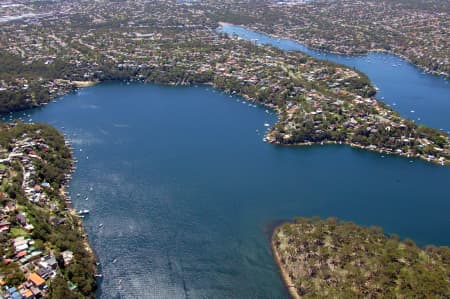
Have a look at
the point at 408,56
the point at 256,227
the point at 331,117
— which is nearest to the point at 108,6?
the point at 408,56

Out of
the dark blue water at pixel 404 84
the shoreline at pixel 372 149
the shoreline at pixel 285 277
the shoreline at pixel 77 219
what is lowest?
the shoreline at pixel 77 219

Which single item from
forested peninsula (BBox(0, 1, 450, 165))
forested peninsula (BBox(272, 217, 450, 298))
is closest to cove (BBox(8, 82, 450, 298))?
forested peninsula (BBox(272, 217, 450, 298))

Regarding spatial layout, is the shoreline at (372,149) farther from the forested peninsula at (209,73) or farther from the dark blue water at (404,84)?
the dark blue water at (404,84)

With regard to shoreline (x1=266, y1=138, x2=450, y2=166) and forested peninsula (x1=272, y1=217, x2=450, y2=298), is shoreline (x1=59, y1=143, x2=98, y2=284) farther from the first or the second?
shoreline (x1=266, y1=138, x2=450, y2=166)

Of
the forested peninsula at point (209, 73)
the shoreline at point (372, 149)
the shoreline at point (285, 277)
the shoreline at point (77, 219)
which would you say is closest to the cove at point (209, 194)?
the shoreline at point (285, 277)

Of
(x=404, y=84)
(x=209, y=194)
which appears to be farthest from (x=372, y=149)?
(x=404, y=84)

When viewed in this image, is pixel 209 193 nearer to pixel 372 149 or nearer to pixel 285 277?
pixel 285 277
